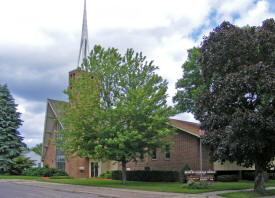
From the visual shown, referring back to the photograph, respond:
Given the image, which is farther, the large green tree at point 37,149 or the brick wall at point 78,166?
the large green tree at point 37,149

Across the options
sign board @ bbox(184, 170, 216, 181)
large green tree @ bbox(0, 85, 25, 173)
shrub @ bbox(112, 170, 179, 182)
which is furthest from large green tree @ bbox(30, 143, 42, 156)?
sign board @ bbox(184, 170, 216, 181)

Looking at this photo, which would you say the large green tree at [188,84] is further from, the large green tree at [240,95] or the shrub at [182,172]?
the large green tree at [240,95]

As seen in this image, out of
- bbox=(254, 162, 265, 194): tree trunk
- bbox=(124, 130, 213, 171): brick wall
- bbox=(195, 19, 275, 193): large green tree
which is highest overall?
bbox=(195, 19, 275, 193): large green tree

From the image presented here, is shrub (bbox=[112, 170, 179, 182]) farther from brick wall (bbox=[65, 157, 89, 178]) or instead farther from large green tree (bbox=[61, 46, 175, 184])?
brick wall (bbox=[65, 157, 89, 178])

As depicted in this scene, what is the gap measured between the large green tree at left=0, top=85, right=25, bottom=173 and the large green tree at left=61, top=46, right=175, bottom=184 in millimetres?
20088

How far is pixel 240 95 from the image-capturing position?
18.1 m

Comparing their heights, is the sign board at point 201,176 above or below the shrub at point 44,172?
above

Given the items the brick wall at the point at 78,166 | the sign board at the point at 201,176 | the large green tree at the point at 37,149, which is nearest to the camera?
the sign board at the point at 201,176

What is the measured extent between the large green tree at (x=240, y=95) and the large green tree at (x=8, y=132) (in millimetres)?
31057

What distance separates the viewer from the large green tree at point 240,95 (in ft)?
55.8

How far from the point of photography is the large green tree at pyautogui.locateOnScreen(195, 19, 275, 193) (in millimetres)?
17000

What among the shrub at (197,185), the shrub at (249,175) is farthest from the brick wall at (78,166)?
the shrub at (197,185)

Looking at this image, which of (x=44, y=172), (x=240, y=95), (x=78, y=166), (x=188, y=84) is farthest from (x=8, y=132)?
(x=240, y=95)

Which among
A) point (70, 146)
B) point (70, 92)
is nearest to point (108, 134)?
point (70, 146)
